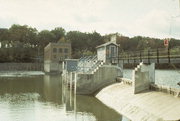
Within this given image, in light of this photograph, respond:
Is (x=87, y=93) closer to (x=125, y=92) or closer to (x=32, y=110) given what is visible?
(x=125, y=92)

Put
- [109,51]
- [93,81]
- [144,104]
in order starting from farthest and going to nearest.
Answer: [109,51]
[93,81]
[144,104]

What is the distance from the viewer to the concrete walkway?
25438 millimetres

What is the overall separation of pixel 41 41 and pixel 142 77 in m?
148

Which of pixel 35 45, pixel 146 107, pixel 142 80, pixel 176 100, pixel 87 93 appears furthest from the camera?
pixel 35 45

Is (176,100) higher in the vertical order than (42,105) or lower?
higher

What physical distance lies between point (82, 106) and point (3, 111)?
10.1m

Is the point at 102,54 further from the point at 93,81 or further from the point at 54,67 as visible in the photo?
the point at 54,67

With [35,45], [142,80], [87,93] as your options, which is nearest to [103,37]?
[35,45]

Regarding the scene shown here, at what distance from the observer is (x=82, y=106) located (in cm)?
3903

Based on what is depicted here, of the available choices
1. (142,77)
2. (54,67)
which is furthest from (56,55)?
(142,77)

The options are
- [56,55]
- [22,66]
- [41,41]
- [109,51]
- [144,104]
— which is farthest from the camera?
[41,41]

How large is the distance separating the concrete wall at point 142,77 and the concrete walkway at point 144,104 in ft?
3.98

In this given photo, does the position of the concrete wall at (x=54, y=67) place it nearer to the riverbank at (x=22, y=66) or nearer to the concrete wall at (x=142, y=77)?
the riverbank at (x=22, y=66)

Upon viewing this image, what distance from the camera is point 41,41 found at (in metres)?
179
